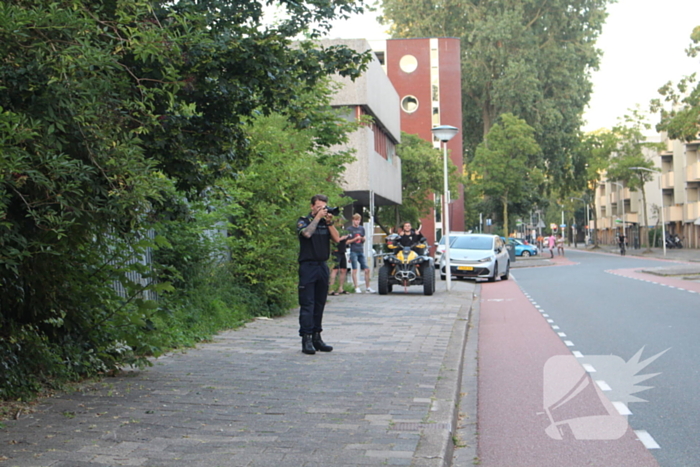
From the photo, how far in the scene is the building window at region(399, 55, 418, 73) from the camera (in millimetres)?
62969

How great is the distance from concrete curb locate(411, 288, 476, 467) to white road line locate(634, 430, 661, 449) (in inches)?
51.3

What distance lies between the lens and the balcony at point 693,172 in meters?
67.9

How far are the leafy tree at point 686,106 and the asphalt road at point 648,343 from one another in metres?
11.7

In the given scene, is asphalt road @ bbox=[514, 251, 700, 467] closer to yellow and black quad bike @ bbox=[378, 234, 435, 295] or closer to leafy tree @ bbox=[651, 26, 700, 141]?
yellow and black quad bike @ bbox=[378, 234, 435, 295]

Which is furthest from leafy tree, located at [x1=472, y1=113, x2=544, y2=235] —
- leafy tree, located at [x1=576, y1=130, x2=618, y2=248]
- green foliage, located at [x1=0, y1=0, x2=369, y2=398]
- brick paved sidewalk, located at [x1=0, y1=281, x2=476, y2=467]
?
green foliage, located at [x1=0, y1=0, x2=369, y2=398]

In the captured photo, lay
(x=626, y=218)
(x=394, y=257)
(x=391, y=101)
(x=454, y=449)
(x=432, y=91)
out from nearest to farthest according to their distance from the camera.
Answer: (x=454, y=449), (x=394, y=257), (x=391, y=101), (x=432, y=91), (x=626, y=218)

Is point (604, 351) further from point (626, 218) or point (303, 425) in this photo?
point (626, 218)

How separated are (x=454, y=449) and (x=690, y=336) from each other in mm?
7405

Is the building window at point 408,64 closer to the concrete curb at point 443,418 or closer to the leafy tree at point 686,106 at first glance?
the leafy tree at point 686,106

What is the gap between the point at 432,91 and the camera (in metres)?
64.4

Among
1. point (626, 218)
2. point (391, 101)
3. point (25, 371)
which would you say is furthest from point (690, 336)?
point (626, 218)

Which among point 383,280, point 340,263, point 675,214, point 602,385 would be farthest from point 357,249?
point 675,214

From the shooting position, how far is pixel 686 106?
35344mm

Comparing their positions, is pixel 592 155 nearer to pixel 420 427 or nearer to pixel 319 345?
pixel 319 345
